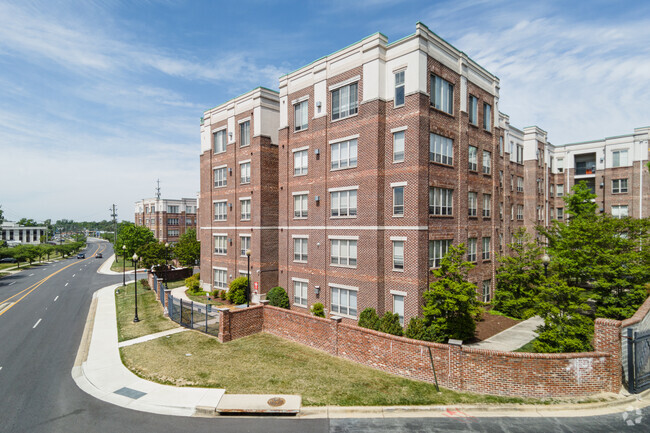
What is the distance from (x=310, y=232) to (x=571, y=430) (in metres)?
18.2

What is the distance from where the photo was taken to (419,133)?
2000cm

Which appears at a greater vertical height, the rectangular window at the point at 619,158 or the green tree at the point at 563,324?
the rectangular window at the point at 619,158

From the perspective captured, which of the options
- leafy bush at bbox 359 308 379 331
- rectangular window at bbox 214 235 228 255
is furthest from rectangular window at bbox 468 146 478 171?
rectangular window at bbox 214 235 228 255

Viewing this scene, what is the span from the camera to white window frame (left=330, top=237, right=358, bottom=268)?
73.5ft

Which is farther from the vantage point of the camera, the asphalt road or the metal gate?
the metal gate

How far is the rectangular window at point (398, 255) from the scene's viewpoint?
20.6 metres

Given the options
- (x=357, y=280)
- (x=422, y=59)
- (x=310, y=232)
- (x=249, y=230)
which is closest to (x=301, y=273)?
(x=310, y=232)

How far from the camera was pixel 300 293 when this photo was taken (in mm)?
26031

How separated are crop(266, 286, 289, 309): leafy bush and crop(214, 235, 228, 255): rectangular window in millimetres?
9071

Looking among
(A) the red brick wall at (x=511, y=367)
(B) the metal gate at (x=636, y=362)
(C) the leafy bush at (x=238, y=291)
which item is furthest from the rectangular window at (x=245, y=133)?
(B) the metal gate at (x=636, y=362)

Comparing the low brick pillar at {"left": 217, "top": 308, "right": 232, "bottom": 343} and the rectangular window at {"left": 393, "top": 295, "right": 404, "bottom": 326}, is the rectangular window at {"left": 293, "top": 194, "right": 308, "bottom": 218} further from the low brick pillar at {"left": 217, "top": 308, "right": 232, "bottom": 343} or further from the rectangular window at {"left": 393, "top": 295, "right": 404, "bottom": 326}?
the low brick pillar at {"left": 217, "top": 308, "right": 232, "bottom": 343}

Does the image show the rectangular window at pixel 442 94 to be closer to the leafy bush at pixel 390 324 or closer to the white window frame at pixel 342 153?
the white window frame at pixel 342 153

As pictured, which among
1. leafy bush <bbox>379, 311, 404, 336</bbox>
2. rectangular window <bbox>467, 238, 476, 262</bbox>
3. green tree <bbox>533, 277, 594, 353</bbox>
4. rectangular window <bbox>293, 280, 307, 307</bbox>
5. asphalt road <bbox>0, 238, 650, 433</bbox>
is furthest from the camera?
rectangular window <bbox>293, 280, 307, 307</bbox>

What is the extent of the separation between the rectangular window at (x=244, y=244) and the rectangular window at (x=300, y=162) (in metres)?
8.10
